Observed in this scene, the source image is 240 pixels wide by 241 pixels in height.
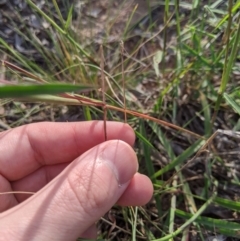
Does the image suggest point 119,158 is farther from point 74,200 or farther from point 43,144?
point 43,144

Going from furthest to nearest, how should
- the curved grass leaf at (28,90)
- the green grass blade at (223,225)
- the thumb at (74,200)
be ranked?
the green grass blade at (223,225) < the thumb at (74,200) < the curved grass leaf at (28,90)

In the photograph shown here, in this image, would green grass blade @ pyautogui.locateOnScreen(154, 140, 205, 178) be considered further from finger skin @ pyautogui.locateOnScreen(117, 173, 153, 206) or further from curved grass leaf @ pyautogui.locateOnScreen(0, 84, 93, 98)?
curved grass leaf @ pyautogui.locateOnScreen(0, 84, 93, 98)

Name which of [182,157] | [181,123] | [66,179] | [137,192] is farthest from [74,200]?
[181,123]

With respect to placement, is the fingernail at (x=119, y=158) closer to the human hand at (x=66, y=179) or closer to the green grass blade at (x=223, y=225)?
the human hand at (x=66, y=179)

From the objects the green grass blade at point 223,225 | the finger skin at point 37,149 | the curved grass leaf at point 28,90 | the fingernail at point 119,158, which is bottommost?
the green grass blade at point 223,225

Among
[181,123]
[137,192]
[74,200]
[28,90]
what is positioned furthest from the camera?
[181,123]

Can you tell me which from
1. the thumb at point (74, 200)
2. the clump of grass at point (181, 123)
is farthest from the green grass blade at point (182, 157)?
the thumb at point (74, 200)

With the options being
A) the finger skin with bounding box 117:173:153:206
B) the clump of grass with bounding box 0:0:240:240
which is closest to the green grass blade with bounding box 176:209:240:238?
the clump of grass with bounding box 0:0:240:240
